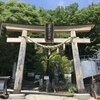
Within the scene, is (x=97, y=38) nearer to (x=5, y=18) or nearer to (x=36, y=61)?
(x=36, y=61)

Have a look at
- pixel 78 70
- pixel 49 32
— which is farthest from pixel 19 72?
pixel 78 70

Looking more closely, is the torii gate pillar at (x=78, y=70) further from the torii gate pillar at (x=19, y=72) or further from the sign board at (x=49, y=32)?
the torii gate pillar at (x=19, y=72)

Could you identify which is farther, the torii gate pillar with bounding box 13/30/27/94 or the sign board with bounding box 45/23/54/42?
the sign board with bounding box 45/23/54/42

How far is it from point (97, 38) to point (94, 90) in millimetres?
15434

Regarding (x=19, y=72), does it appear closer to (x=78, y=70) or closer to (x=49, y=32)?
(x=49, y=32)

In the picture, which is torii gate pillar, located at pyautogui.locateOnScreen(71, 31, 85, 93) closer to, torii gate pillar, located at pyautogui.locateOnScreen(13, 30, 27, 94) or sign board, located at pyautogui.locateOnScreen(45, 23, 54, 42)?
sign board, located at pyautogui.locateOnScreen(45, 23, 54, 42)

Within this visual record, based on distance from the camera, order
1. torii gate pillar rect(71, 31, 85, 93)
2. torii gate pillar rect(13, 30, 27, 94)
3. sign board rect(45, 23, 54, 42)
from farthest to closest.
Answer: sign board rect(45, 23, 54, 42), torii gate pillar rect(71, 31, 85, 93), torii gate pillar rect(13, 30, 27, 94)

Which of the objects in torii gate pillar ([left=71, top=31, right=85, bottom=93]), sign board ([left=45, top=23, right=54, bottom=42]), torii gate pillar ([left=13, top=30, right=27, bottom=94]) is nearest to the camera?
torii gate pillar ([left=13, top=30, right=27, bottom=94])

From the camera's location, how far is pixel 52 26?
1205 centimetres

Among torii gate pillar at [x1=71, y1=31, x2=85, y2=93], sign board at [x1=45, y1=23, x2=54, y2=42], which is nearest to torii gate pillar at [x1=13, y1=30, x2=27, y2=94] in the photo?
sign board at [x1=45, y1=23, x2=54, y2=42]

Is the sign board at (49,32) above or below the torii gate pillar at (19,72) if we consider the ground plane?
above

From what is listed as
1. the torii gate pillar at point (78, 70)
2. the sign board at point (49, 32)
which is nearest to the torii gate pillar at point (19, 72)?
the sign board at point (49, 32)

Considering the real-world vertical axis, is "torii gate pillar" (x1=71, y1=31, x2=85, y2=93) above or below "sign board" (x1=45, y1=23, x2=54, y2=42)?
below

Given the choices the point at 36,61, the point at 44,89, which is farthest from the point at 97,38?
the point at 44,89
